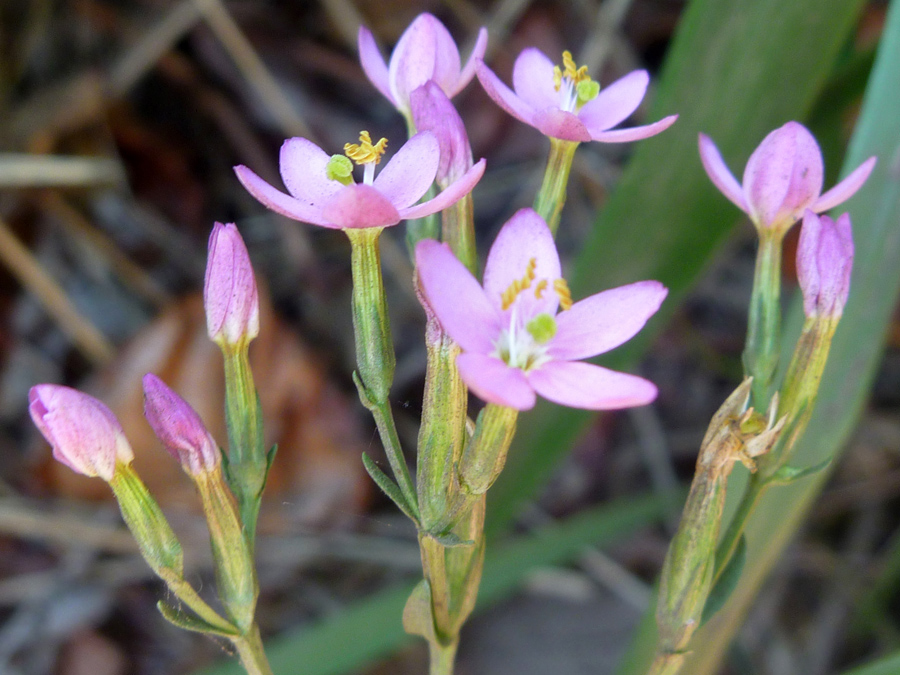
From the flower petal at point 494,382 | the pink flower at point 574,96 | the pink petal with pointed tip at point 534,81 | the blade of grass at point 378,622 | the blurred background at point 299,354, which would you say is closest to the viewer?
the flower petal at point 494,382

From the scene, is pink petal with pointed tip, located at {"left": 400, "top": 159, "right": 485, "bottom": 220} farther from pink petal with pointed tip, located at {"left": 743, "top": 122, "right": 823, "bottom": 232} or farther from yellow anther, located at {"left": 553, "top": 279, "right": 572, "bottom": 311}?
pink petal with pointed tip, located at {"left": 743, "top": 122, "right": 823, "bottom": 232}

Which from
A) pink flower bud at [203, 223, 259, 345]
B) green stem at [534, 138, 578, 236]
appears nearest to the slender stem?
pink flower bud at [203, 223, 259, 345]

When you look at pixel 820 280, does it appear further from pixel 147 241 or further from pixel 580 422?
pixel 147 241

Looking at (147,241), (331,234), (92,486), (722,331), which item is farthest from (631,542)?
(147,241)

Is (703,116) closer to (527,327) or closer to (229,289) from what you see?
(527,327)

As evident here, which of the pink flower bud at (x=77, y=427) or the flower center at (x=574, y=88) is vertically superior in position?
the flower center at (x=574, y=88)

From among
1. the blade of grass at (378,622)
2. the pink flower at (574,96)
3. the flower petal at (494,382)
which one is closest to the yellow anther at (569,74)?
the pink flower at (574,96)

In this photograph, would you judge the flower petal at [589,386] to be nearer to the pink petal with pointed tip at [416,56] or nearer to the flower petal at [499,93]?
the flower petal at [499,93]
